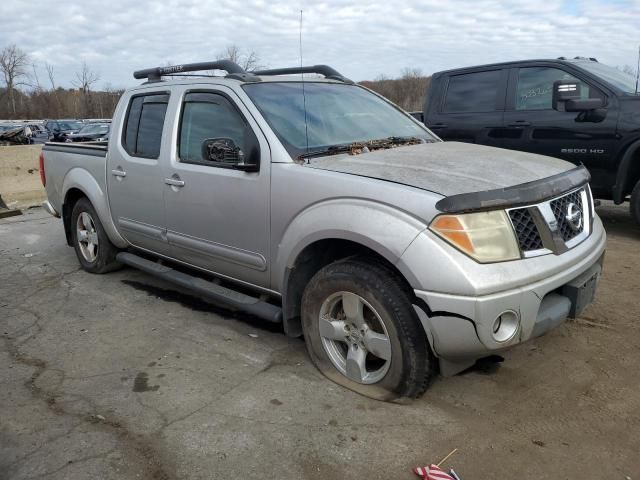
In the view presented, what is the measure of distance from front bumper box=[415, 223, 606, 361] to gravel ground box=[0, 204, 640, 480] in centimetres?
47

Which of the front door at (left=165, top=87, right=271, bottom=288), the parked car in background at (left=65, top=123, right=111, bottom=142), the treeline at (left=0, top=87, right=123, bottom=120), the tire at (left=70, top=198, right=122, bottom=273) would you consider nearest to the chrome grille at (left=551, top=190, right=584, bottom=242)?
the front door at (left=165, top=87, right=271, bottom=288)

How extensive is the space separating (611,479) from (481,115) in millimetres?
5370

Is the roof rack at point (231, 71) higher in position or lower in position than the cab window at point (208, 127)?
higher

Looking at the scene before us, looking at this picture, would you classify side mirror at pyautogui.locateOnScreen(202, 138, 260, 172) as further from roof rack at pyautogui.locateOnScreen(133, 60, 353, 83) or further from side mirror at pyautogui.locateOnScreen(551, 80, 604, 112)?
side mirror at pyautogui.locateOnScreen(551, 80, 604, 112)

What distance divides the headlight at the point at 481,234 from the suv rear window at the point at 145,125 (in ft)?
8.53

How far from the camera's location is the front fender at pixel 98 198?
197 inches

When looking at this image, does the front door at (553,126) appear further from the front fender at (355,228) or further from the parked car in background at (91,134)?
the parked car in background at (91,134)

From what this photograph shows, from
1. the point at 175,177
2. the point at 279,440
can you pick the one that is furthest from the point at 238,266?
the point at 279,440

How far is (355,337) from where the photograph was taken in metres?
3.07

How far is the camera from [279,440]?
2717mm

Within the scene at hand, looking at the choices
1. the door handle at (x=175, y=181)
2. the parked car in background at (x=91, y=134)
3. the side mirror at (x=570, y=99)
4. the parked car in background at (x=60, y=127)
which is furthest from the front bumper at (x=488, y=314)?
the parked car in background at (x=60, y=127)

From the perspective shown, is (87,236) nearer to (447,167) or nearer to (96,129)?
(447,167)

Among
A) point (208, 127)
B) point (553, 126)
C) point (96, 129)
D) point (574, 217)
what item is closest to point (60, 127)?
point (96, 129)

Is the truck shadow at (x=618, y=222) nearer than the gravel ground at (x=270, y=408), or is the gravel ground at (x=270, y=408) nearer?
the gravel ground at (x=270, y=408)
